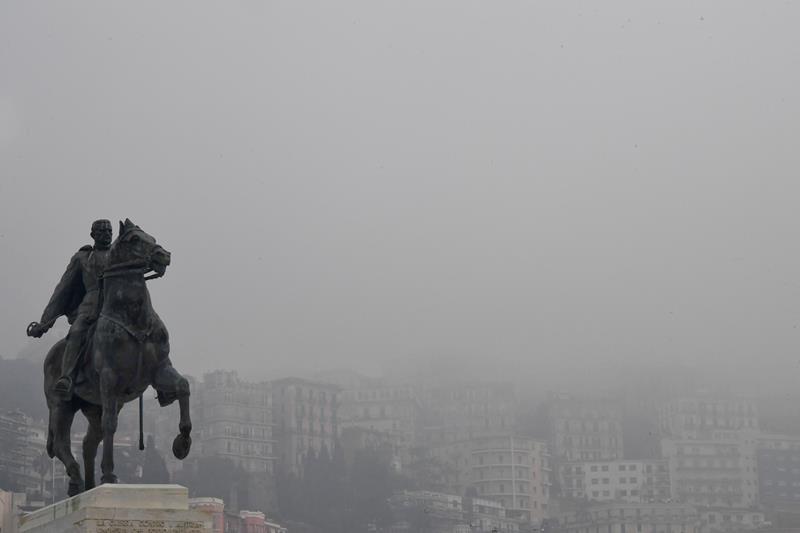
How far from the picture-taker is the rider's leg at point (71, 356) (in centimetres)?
1662

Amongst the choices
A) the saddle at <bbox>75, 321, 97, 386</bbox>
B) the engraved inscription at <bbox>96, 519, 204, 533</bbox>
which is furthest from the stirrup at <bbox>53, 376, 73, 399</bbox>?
the engraved inscription at <bbox>96, 519, 204, 533</bbox>

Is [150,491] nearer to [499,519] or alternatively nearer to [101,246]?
[101,246]

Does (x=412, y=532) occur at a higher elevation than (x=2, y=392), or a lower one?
lower

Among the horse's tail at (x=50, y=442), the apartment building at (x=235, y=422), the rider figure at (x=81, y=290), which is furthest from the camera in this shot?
the apartment building at (x=235, y=422)

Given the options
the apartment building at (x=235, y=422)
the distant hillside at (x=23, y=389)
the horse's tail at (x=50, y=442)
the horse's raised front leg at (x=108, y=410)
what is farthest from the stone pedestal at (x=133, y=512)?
the apartment building at (x=235, y=422)

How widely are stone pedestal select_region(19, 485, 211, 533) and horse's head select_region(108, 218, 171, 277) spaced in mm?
2432

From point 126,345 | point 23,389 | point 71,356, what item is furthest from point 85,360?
point 23,389

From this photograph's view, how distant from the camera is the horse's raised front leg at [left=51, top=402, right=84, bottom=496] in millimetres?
17000

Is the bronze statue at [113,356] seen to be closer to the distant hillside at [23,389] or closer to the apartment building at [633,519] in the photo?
the distant hillside at [23,389]

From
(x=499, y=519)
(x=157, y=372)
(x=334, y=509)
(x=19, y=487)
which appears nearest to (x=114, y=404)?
(x=157, y=372)

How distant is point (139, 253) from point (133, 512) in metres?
2.87

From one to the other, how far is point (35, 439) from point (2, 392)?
10.3m

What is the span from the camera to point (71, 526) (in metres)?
15.2

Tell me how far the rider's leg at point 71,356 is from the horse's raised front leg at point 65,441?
0.32 meters
